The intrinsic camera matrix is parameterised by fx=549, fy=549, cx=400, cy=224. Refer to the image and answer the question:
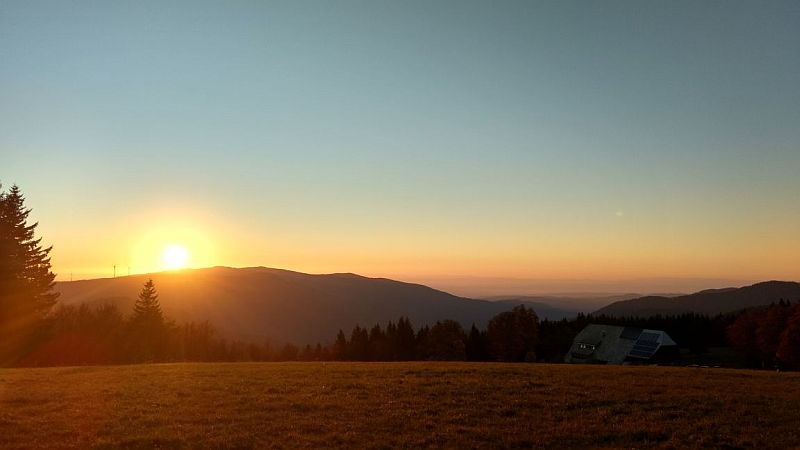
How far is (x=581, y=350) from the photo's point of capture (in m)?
127

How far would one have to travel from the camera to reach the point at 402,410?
823 inches

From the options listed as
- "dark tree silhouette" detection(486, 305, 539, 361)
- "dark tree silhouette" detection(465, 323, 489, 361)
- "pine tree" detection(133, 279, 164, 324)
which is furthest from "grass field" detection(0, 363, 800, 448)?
"dark tree silhouette" detection(465, 323, 489, 361)

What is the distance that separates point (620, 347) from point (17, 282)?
11327 centimetres

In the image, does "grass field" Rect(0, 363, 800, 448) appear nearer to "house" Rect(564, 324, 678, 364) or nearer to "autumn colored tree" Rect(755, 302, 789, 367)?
"autumn colored tree" Rect(755, 302, 789, 367)

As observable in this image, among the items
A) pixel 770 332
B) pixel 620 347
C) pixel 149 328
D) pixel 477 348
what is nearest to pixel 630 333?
pixel 620 347

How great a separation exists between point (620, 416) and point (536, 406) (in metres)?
3.22

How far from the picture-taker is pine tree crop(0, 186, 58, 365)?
186 feet

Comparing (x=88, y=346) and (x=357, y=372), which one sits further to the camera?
(x=88, y=346)

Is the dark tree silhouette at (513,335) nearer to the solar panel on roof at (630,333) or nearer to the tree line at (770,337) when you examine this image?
the solar panel on roof at (630,333)

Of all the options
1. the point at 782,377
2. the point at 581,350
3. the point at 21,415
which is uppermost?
the point at 21,415

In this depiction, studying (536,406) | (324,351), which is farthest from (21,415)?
(324,351)

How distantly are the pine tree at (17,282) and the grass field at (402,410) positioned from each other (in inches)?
1203

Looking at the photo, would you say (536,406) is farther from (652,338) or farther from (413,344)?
(652,338)

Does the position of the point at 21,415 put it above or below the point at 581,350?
above
